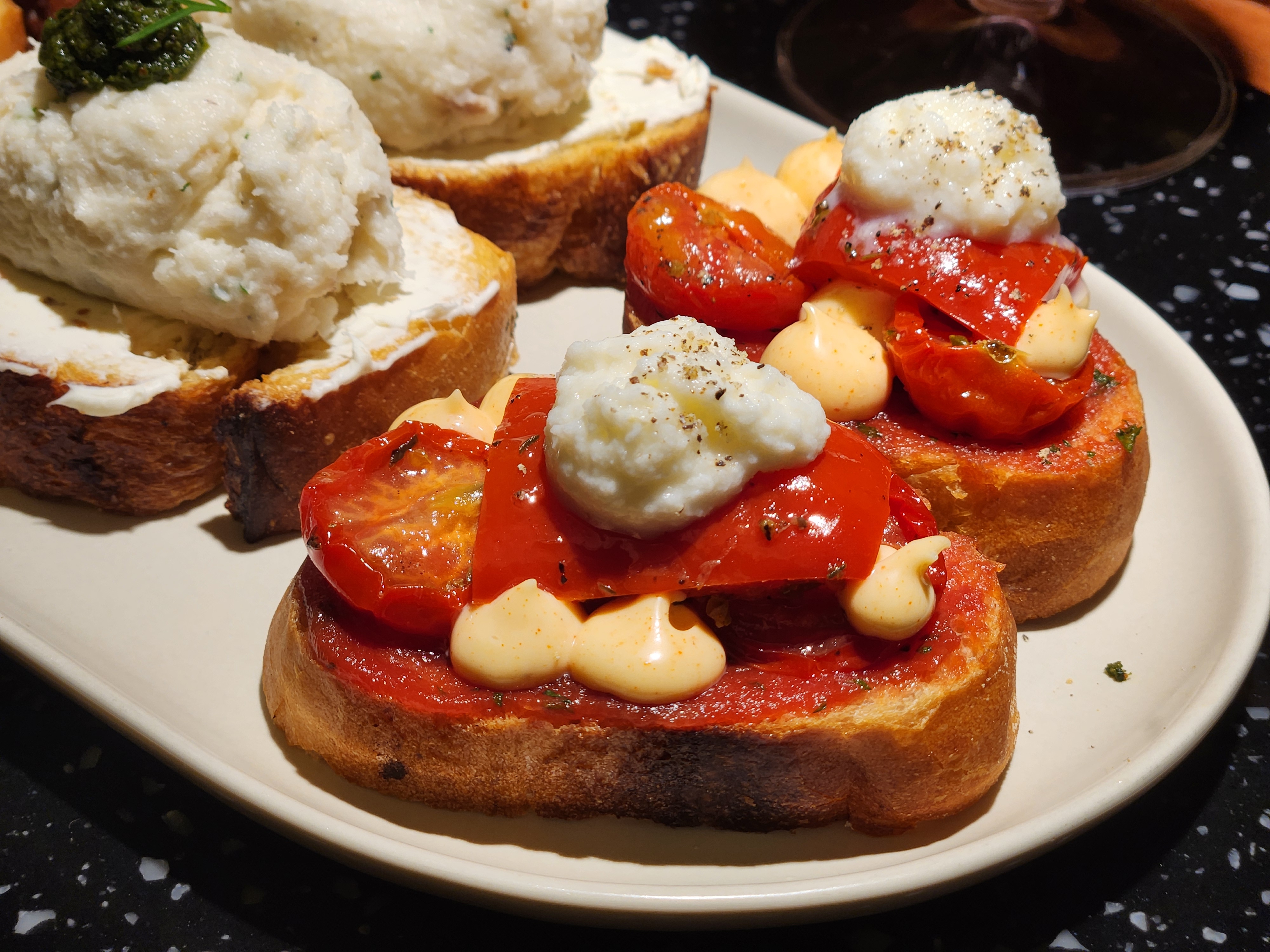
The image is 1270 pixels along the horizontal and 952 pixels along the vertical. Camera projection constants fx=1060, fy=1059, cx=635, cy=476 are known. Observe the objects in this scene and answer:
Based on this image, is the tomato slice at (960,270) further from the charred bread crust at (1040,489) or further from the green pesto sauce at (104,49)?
the green pesto sauce at (104,49)

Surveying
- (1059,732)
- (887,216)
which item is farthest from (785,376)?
(1059,732)

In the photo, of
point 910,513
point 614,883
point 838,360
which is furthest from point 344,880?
point 838,360

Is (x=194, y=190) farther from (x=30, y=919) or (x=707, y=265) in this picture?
(x=30, y=919)

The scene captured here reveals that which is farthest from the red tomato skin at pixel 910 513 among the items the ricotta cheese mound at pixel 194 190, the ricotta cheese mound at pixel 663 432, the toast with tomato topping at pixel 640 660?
the ricotta cheese mound at pixel 194 190

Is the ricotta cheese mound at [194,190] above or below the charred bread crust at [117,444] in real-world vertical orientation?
above

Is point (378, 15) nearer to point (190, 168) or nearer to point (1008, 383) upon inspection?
point (190, 168)

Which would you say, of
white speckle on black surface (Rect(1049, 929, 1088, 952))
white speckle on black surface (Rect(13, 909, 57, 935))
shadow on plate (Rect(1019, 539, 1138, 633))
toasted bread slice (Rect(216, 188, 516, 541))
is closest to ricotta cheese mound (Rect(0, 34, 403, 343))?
toasted bread slice (Rect(216, 188, 516, 541))
